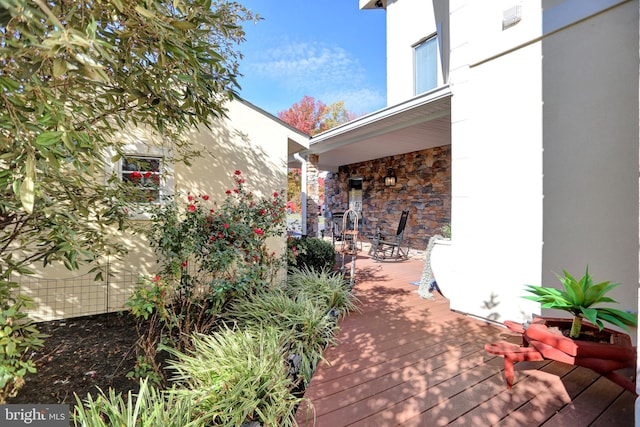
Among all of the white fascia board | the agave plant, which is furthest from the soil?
the white fascia board

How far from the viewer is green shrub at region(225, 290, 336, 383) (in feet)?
8.58

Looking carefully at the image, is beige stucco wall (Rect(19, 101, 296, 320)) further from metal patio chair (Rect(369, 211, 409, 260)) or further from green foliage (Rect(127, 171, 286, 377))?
metal patio chair (Rect(369, 211, 409, 260))

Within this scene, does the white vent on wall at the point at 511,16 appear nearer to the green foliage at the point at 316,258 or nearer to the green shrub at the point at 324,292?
the green shrub at the point at 324,292

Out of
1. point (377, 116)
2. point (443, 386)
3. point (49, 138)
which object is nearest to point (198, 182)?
point (377, 116)

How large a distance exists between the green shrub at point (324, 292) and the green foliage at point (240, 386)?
1341 mm

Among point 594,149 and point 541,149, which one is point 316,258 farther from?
point 594,149

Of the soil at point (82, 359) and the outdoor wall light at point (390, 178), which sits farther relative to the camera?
the outdoor wall light at point (390, 178)

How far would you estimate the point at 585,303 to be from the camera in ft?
7.01

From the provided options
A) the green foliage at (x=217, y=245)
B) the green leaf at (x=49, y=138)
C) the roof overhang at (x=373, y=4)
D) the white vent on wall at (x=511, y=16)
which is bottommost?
the green foliage at (x=217, y=245)

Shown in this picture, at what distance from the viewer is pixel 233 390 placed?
1854 mm

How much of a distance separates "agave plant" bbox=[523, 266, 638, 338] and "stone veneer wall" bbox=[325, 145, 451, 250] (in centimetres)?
452

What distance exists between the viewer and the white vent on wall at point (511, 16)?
3029 mm

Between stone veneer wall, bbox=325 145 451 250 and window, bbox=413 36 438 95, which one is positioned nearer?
window, bbox=413 36 438 95

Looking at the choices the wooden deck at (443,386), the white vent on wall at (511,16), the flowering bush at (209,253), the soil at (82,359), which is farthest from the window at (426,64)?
the soil at (82,359)
